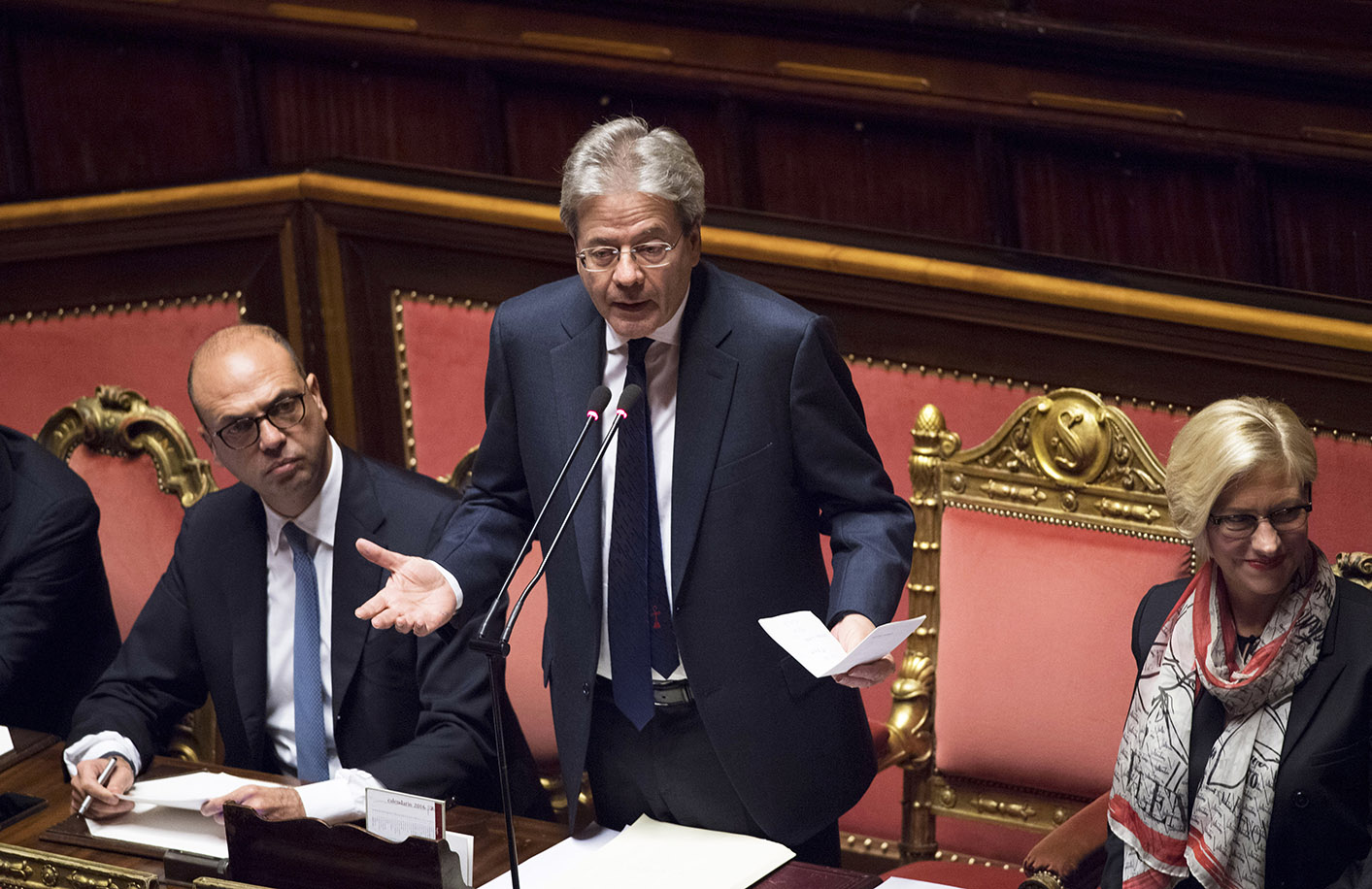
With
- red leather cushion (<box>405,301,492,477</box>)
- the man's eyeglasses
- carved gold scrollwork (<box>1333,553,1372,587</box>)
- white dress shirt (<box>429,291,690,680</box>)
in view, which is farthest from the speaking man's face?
red leather cushion (<box>405,301,492,477</box>)

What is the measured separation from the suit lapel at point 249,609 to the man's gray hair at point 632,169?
834 mm

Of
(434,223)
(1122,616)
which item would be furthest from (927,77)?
(1122,616)

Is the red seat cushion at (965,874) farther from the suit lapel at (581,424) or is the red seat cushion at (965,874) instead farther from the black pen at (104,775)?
the black pen at (104,775)

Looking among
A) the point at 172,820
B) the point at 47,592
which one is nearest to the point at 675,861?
the point at 172,820

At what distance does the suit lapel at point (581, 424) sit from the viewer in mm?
1884

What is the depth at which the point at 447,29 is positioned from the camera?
3613mm

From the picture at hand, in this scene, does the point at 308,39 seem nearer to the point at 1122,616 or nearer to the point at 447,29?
the point at 447,29

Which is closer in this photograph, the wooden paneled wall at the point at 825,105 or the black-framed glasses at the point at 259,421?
the black-framed glasses at the point at 259,421

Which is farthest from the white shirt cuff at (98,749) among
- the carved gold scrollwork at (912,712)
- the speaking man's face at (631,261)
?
the carved gold scrollwork at (912,712)

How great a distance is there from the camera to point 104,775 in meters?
2.07

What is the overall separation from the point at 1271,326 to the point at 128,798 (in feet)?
5.47

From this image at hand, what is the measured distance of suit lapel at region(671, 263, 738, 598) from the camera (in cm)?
186

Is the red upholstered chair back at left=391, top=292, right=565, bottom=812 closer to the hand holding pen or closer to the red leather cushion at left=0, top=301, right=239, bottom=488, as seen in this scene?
the red leather cushion at left=0, top=301, right=239, bottom=488

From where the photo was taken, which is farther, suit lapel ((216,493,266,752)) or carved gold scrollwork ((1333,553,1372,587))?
suit lapel ((216,493,266,752))
